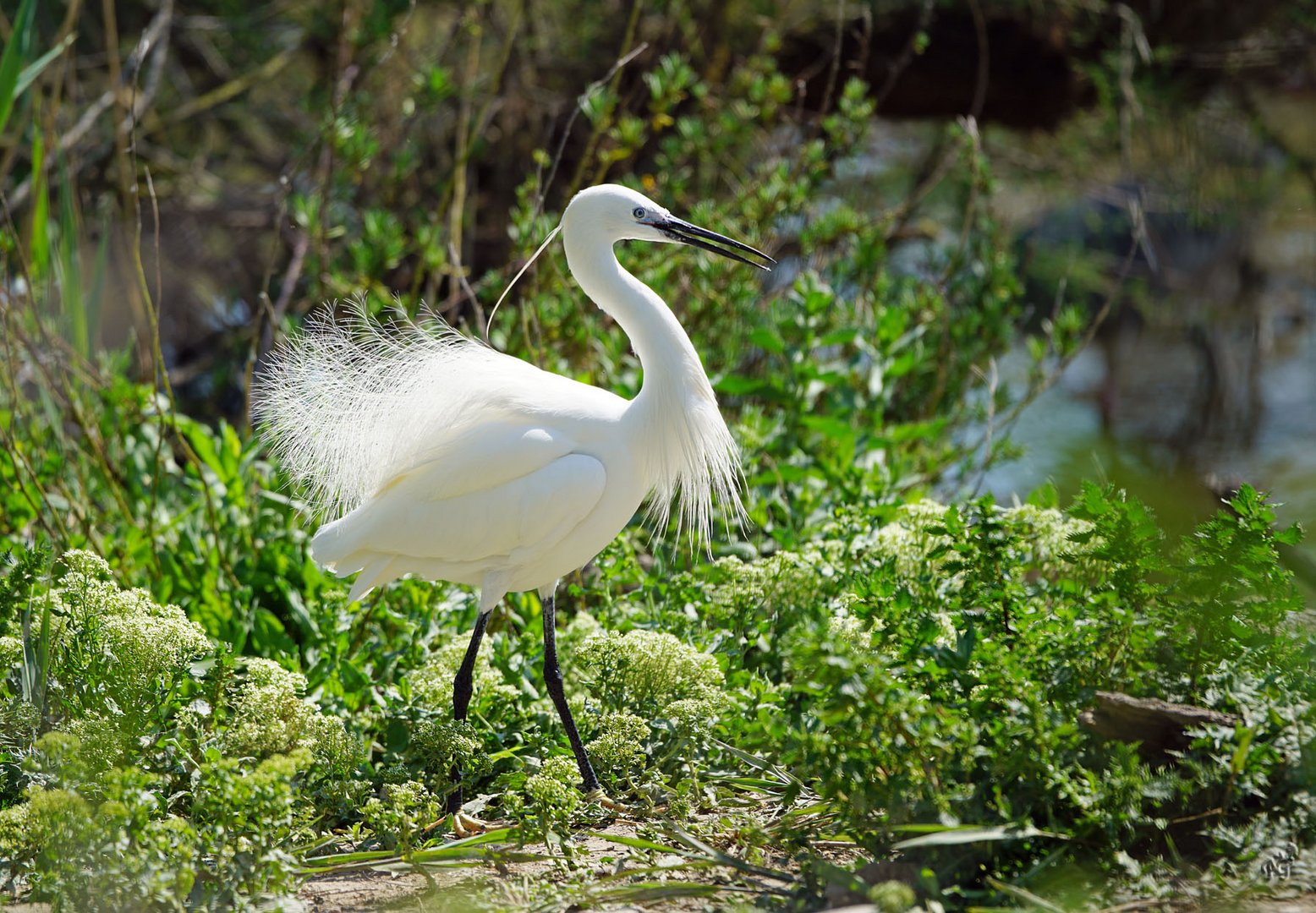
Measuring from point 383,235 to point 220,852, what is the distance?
3.23 metres

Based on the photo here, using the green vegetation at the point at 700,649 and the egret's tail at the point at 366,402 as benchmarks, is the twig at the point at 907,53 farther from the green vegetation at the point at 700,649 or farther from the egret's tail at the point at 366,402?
the egret's tail at the point at 366,402

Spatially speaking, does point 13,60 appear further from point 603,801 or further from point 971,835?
point 971,835

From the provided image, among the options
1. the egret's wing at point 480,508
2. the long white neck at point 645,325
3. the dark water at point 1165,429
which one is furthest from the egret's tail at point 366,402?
the dark water at point 1165,429

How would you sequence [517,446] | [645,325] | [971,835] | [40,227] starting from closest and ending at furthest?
1. [971,835]
2. [517,446]
3. [645,325]
4. [40,227]

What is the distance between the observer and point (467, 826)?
2992 millimetres

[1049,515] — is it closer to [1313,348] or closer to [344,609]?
[344,609]

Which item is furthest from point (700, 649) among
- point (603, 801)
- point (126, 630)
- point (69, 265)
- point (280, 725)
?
point (69, 265)

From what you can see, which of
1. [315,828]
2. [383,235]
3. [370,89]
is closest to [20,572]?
[315,828]

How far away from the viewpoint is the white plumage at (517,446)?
3113 mm

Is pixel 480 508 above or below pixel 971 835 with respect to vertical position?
above

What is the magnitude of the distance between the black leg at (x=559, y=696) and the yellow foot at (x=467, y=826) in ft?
A: 0.99

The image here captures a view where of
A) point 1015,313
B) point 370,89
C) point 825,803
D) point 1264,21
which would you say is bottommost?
point 825,803

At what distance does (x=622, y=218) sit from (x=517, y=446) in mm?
685

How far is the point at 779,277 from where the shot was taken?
21.5 feet
